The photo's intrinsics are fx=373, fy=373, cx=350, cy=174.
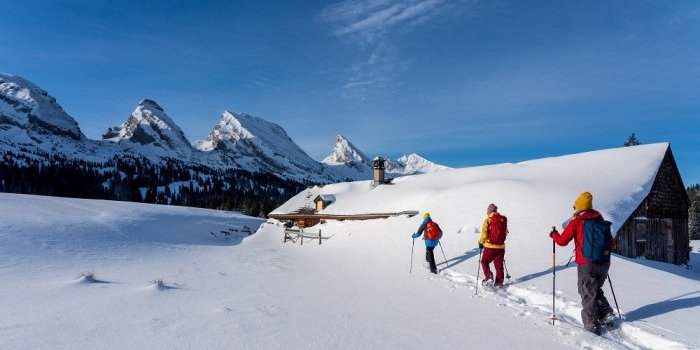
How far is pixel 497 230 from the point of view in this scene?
403 inches

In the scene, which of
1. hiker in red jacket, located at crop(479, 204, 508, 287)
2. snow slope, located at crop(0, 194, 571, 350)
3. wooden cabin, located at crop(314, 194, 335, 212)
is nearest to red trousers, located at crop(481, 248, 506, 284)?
hiker in red jacket, located at crop(479, 204, 508, 287)

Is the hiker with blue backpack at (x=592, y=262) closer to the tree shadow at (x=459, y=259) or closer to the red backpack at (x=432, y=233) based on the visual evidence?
A: the red backpack at (x=432, y=233)

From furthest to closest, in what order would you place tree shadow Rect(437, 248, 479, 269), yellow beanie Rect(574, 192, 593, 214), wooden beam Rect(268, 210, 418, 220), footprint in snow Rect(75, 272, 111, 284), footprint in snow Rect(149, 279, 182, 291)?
1. wooden beam Rect(268, 210, 418, 220)
2. tree shadow Rect(437, 248, 479, 269)
3. footprint in snow Rect(75, 272, 111, 284)
4. footprint in snow Rect(149, 279, 182, 291)
5. yellow beanie Rect(574, 192, 593, 214)

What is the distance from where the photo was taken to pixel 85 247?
57.7 ft

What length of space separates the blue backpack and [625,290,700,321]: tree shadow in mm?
1468

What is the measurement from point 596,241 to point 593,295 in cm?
98

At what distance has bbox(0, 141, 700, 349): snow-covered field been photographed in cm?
566

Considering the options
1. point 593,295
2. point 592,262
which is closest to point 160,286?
point 593,295

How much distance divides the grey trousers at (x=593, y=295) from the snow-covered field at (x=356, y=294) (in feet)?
0.93

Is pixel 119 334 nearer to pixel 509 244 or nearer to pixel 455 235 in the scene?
pixel 509 244

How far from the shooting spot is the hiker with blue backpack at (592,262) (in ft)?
22.2

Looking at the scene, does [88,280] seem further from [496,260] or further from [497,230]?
[497,230]

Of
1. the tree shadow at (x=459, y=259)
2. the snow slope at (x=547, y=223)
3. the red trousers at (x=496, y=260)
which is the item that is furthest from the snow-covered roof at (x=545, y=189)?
the red trousers at (x=496, y=260)

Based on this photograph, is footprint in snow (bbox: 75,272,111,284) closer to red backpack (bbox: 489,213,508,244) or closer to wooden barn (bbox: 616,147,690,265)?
red backpack (bbox: 489,213,508,244)
